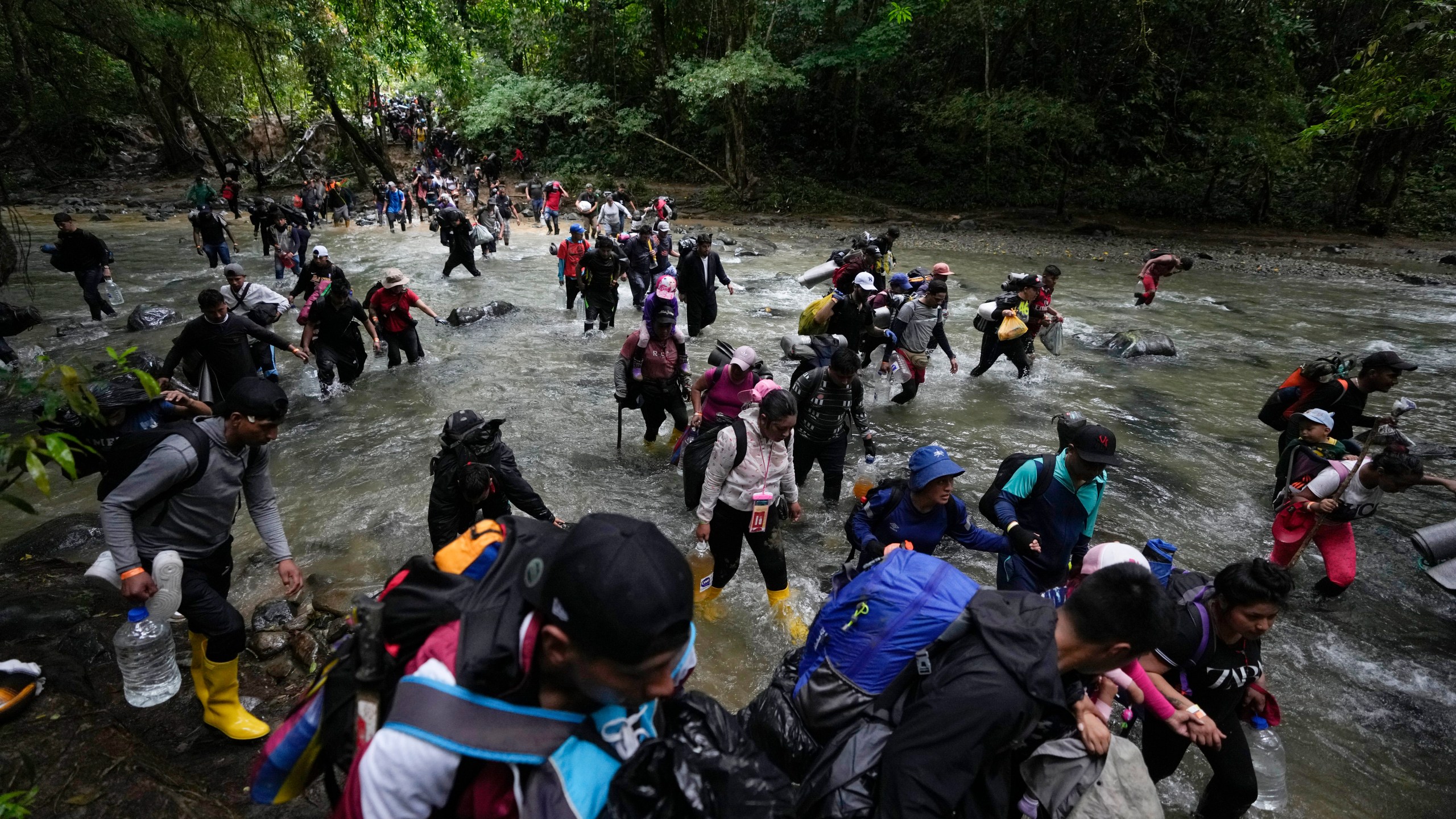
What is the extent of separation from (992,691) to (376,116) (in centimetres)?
3203

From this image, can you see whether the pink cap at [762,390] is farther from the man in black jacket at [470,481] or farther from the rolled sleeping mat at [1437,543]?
the rolled sleeping mat at [1437,543]

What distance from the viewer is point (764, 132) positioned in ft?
97.0

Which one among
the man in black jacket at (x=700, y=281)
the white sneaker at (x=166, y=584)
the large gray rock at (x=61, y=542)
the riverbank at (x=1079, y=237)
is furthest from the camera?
the riverbank at (x=1079, y=237)

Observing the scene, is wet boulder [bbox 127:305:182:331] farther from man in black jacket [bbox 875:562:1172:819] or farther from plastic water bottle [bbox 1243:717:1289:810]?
plastic water bottle [bbox 1243:717:1289:810]

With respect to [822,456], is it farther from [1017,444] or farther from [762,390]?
[1017,444]

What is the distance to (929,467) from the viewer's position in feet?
12.5

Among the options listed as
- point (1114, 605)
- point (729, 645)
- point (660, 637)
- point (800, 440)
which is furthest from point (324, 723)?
point (800, 440)

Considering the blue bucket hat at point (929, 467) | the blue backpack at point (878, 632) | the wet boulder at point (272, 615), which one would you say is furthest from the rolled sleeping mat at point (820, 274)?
the blue backpack at point (878, 632)

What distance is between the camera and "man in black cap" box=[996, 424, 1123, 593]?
3.82m

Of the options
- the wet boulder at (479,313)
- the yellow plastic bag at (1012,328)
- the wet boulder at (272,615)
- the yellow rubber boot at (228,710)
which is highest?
the yellow plastic bag at (1012,328)

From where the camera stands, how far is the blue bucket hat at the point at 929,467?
3779 mm

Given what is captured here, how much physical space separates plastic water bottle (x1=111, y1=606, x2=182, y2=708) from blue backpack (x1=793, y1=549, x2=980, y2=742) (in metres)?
3.26

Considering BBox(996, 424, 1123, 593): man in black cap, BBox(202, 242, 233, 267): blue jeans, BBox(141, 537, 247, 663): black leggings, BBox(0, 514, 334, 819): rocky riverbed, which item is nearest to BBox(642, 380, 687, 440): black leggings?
BBox(0, 514, 334, 819): rocky riverbed

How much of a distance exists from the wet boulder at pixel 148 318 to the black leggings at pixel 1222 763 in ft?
46.7
